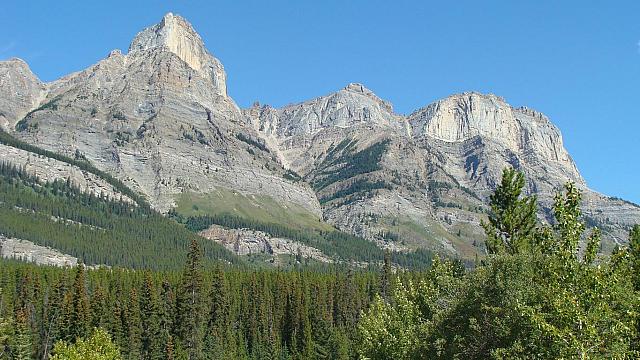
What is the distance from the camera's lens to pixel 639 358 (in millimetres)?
25469

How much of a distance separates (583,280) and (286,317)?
140715 millimetres

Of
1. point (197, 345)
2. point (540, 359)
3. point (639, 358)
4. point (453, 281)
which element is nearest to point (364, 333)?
point (453, 281)

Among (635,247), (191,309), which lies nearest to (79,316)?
(191,309)

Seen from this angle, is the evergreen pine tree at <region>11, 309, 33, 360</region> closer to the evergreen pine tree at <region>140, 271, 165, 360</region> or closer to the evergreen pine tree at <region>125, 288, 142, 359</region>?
the evergreen pine tree at <region>125, 288, 142, 359</region>

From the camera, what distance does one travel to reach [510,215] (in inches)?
2185

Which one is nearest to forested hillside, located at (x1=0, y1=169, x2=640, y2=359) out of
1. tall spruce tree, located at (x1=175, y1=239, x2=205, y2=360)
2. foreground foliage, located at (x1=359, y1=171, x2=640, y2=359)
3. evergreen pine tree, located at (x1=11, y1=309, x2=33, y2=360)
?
foreground foliage, located at (x1=359, y1=171, x2=640, y2=359)

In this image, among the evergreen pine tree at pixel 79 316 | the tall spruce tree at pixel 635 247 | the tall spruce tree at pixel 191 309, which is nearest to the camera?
the tall spruce tree at pixel 635 247

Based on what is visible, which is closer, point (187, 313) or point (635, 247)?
point (635, 247)

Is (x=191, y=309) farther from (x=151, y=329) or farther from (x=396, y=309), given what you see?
(x=396, y=309)

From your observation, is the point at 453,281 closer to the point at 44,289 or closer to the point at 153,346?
the point at 153,346

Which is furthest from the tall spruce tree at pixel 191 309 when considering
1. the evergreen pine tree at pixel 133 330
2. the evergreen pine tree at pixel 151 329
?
the evergreen pine tree at pixel 133 330

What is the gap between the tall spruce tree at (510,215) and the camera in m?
54.8

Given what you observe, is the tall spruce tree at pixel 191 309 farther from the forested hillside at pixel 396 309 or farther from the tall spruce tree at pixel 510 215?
the tall spruce tree at pixel 510 215

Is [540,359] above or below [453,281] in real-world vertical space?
below
